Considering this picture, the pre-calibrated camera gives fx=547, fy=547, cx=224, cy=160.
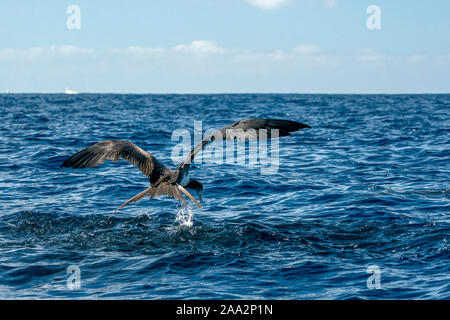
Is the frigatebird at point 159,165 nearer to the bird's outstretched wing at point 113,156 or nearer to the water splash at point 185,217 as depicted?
the bird's outstretched wing at point 113,156

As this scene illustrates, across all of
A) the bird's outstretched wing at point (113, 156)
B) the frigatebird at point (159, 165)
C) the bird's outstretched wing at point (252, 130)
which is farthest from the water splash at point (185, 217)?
the bird's outstretched wing at point (252, 130)

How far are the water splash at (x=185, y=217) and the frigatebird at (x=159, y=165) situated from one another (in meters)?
1.05

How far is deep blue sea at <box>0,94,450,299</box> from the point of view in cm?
838

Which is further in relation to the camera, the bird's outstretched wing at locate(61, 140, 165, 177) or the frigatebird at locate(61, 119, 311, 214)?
the bird's outstretched wing at locate(61, 140, 165, 177)

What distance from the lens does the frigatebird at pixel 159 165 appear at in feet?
32.6

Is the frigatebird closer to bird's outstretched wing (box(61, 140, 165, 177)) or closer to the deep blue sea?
bird's outstretched wing (box(61, 140, 165, 177))

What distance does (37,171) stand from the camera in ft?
60.7

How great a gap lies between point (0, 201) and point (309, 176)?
30.5 feet

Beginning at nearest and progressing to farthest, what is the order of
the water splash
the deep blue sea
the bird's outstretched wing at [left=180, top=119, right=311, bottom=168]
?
the deep blue sea → the bird's outstretched wing at [left=180, top=119, right=311, bottom=168] → the water splash

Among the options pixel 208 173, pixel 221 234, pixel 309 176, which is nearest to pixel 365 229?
pixel 221 234

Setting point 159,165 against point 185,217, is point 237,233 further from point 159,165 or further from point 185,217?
point 159,165

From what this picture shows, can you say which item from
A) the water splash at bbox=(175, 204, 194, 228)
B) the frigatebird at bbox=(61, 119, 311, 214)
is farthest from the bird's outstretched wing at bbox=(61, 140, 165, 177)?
the water splash at bbox=(175, 204, 194, 228)
